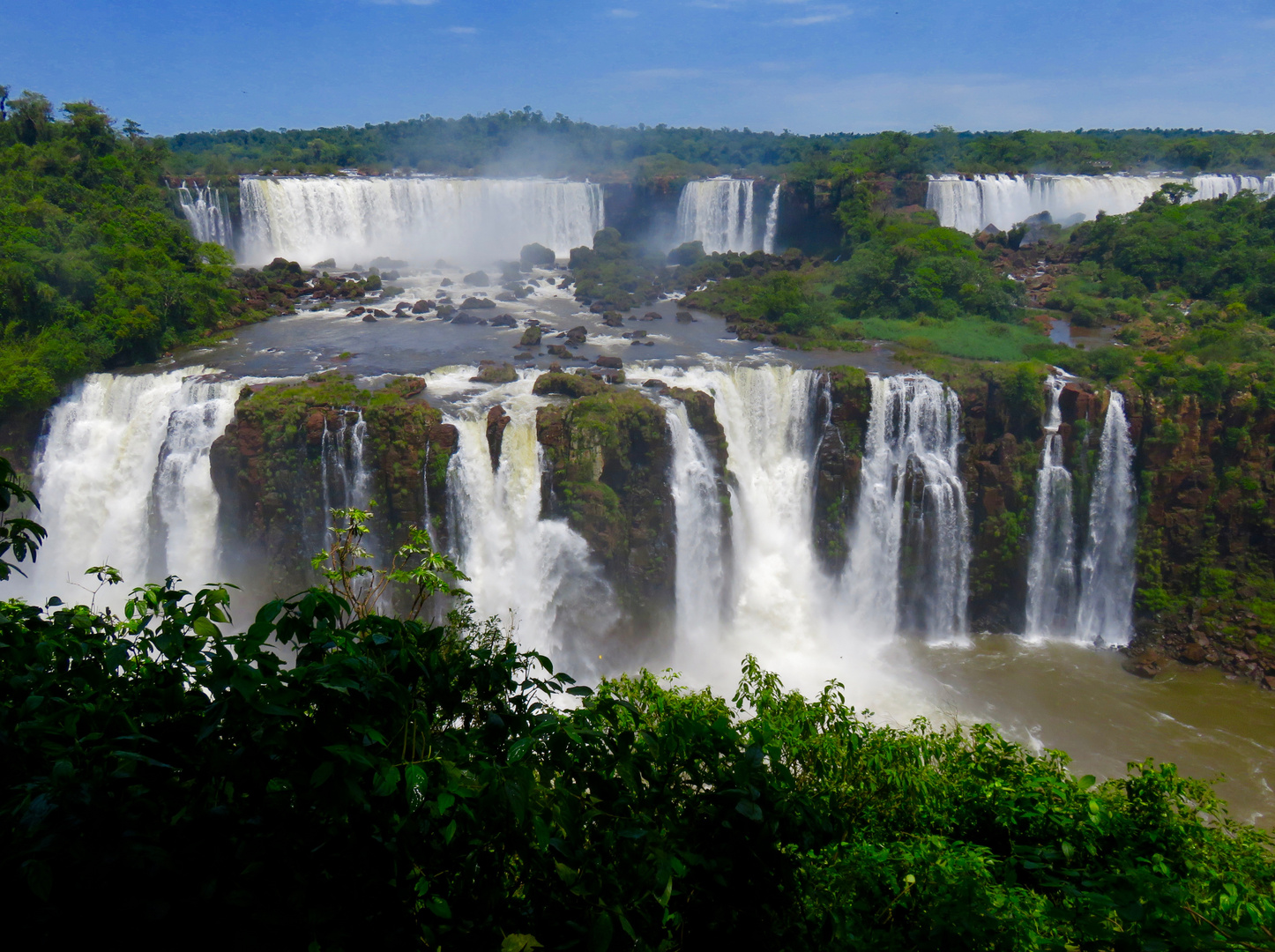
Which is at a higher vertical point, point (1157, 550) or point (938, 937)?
point (938, 937)

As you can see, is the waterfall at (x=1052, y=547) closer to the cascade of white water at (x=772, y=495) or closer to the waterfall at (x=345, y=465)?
the cascade of white water at (x=772, y=495)

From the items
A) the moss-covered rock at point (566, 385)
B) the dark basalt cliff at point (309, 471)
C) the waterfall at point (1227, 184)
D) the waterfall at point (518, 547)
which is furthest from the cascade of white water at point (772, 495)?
the waterfall at point (1227, 184)

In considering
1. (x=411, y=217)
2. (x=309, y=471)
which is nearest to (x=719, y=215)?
(x=411, y=217)

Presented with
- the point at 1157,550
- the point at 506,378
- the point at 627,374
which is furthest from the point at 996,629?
the point at 506,378

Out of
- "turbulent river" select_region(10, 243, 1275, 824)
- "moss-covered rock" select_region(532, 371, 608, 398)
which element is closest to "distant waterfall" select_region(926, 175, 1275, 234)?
"turbulent river" select_region(10, 243, 1275, 824)

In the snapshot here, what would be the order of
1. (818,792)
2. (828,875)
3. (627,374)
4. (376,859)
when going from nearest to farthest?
(376,859), (828,875), (818,792), (627,374)

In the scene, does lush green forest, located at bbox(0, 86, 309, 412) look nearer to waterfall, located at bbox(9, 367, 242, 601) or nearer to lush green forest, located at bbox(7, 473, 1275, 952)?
waterfall, located at bbox(9, 367, 242, 601)

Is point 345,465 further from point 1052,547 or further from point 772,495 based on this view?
point 1052,547

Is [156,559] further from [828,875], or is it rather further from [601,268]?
[601,268]
